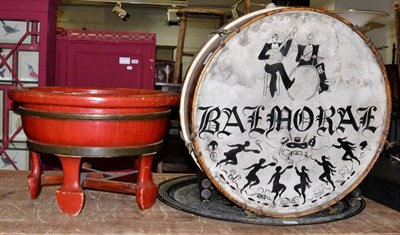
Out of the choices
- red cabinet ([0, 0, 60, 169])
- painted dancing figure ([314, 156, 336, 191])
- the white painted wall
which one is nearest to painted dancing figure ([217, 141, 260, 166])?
painted dancing figure ([314, 156, 336, 191])

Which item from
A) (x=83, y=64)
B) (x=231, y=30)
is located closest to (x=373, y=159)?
(x=231, y=30)

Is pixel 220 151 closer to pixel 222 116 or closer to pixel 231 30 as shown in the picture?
pixel 222 116

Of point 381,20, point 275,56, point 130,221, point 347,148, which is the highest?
point 381,20

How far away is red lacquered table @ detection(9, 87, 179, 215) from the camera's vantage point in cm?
116

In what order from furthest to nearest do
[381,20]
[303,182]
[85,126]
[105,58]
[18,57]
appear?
1. [105,58]
2. [381,20]
3. [18,57]
4. [303,182]
5. [85,126]

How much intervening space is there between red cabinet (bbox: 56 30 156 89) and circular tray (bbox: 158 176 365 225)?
2.51m

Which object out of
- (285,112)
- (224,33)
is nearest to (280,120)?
(285,112)

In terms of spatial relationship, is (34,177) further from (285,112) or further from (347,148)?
(347,148)

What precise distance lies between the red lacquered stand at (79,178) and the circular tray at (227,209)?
0.12m

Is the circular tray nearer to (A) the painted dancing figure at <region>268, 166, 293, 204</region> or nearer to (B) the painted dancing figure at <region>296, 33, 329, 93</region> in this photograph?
(A) the painted dancing figure at <region>268, 166, 293, 204</region>

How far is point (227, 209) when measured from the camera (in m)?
1.38

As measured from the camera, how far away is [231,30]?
3.98ft

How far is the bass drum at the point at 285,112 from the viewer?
1208 millimetres

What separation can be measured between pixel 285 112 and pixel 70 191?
0.62 metres
